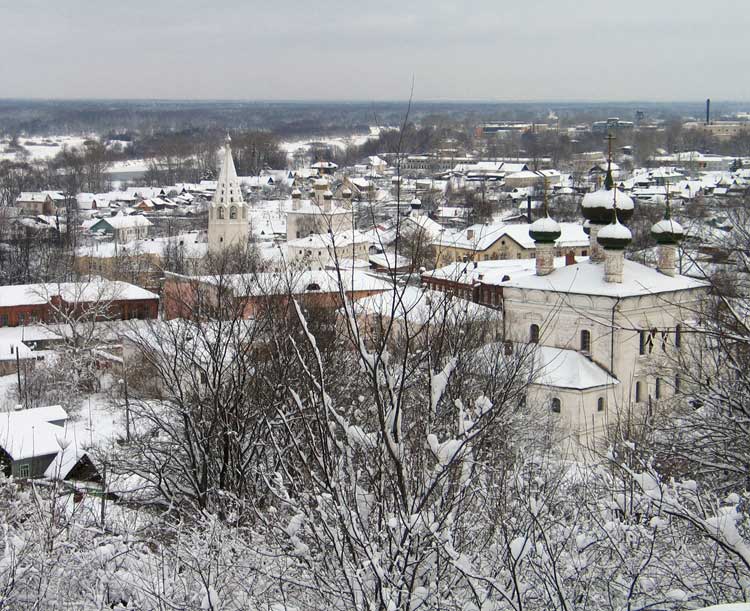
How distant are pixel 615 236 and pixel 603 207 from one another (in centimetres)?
91

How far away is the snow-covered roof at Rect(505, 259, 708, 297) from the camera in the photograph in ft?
47.6

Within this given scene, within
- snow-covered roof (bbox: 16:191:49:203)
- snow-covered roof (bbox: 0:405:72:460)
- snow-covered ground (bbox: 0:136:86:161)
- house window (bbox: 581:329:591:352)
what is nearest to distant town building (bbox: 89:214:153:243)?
snow-covered roof (bbox: 16:191:49:203)

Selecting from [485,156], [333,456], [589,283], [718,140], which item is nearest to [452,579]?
[333,456]

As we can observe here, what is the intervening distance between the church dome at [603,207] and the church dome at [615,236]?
1.84ft

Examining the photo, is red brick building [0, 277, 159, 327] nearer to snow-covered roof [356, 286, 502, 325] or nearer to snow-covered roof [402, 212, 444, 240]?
snow-covered roof [402, 212, 444, 240]

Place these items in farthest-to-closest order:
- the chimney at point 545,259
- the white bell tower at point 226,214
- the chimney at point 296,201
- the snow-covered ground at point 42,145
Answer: the snow-covered ground at point 42,145, the chimney at point 296,201, the white bell tower at point 226,214, the chimney at point 545,259

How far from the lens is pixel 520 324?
1562 centimetres

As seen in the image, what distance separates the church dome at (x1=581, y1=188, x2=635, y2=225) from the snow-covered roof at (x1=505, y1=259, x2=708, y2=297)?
2.27ft

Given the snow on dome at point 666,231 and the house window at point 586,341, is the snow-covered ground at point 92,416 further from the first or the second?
the snow on dome at point 666,231

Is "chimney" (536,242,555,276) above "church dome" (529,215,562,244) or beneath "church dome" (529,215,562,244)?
beneath

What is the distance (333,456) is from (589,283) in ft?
36.8

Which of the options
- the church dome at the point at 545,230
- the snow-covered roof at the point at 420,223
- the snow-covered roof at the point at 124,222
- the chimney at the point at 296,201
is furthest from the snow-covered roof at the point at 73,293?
the snow-covered roof at the point at 124,222

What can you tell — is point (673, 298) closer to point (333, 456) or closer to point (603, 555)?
point (603, 555)

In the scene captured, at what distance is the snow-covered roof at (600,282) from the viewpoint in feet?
47.6
